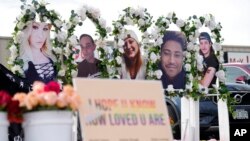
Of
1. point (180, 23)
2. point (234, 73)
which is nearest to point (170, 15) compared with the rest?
point (180, 23)

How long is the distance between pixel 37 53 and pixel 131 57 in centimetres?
116

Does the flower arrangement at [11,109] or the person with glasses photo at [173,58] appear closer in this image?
the flower arrangement at [11,109]

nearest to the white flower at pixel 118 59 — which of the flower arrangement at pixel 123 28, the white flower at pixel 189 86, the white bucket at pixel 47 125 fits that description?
the flower arrangement at pixel 123 28

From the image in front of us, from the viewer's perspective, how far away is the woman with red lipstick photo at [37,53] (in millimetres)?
6137

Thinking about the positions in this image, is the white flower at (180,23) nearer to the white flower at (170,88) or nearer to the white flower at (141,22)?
the white flower at (141,22)

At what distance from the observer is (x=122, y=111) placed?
2939 mm

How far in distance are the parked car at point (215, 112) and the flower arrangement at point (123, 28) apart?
1.57 metres

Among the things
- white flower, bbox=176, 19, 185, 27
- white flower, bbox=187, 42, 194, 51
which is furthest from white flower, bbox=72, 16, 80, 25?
white flower, bbox=187, 42, 194, 51

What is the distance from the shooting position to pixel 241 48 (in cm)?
1633

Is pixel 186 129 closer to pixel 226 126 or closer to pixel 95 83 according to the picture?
pixel 226 126

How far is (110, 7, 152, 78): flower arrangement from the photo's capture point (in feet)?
21.7

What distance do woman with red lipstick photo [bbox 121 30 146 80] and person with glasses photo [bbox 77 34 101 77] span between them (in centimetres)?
37

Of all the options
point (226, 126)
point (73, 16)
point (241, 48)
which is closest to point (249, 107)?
point (226, 126)

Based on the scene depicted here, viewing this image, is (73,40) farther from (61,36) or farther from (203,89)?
(203,89)
